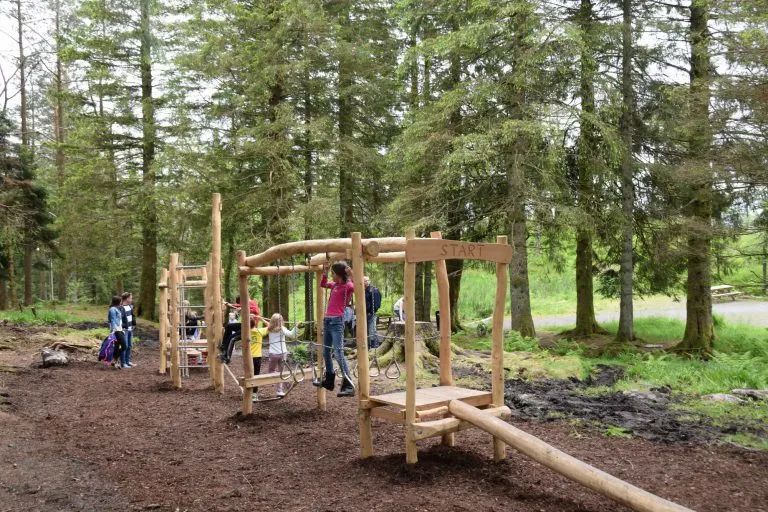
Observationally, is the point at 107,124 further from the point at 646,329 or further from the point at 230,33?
the point at 646,329

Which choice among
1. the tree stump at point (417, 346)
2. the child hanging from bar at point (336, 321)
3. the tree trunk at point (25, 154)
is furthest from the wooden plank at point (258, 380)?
the tree trunk at point (25, 154)

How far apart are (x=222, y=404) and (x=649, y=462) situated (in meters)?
6.29

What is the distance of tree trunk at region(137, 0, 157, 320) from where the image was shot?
19.5m

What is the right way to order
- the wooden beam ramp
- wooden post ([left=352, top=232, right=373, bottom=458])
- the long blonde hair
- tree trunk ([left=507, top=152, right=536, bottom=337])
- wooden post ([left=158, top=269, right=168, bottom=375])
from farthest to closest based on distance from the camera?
tree trunk ([left=507, top=152, right=536, bottom=337]) → wooden post ([left=158, top=269, right=168, bottom=375]) → the long blonde hair → wooden post ([left=352, top=232, right=373, bottom=458]) → the wooden beam ramp

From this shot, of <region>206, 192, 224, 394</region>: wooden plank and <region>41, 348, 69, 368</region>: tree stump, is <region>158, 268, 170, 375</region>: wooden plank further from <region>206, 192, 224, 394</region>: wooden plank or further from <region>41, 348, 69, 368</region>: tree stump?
<region>206, 192, 224, 394</region>: wooden plank

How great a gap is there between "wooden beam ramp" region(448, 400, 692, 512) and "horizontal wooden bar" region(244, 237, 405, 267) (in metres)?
1.70

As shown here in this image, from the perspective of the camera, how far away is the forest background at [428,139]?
43.0 feet

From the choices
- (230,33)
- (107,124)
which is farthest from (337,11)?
(107,124)

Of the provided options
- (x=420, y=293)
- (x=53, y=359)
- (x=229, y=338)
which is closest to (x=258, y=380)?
(x=229, y=338)

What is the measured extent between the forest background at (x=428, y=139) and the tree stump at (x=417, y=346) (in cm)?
306

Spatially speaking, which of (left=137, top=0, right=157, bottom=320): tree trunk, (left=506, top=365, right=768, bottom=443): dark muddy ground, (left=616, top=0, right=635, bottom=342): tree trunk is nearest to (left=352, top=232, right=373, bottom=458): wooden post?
(left=506, top=365, right=768, bottom=443): dark muddy ground

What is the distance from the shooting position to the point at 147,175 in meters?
19.6

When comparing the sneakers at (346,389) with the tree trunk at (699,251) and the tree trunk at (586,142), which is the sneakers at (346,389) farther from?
the tree trunk at (699,251)

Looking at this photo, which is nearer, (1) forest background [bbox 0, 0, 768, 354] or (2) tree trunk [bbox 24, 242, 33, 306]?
(1) forest background [bbox 0, 0, 768, 354]
